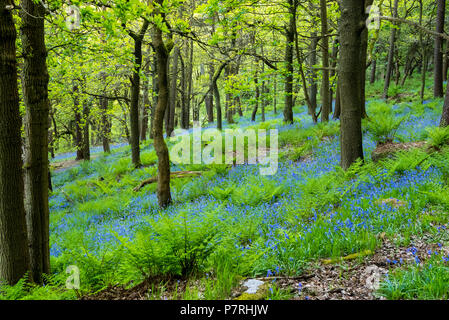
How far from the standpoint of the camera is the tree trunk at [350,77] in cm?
540

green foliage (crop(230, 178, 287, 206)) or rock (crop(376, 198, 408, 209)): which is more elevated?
rock (crop(376, 198, 408, 209))

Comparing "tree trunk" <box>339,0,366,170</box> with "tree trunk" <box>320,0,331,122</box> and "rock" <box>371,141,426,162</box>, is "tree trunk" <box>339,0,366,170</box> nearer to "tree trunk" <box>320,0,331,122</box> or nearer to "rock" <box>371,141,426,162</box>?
"rock" <box>371,141,426,162</box>

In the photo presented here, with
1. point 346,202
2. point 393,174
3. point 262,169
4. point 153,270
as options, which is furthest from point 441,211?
point 262,169

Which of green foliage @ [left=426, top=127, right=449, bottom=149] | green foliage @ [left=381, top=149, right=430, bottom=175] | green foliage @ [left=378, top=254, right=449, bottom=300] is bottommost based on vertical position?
green foliage @ [left=378, top=254, right=449, bottom=300]

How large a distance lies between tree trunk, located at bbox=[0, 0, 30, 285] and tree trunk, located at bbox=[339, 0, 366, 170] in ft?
17.9

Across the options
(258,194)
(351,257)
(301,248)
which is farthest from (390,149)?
(301,248)

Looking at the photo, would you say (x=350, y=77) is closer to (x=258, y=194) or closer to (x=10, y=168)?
(x=258, y=194)

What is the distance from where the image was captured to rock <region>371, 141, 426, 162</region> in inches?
244

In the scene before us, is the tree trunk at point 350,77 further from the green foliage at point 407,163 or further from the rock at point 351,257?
the rock at point 351,257

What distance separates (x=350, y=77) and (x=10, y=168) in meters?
5.83

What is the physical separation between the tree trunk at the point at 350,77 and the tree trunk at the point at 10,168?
17.9 ft

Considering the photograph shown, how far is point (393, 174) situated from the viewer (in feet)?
17.0

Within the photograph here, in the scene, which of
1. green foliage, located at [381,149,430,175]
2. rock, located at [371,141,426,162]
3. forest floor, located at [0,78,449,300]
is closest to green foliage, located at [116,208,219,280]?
forest floor, located at [0,78,449,300]

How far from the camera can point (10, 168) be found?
2996 millimetres
